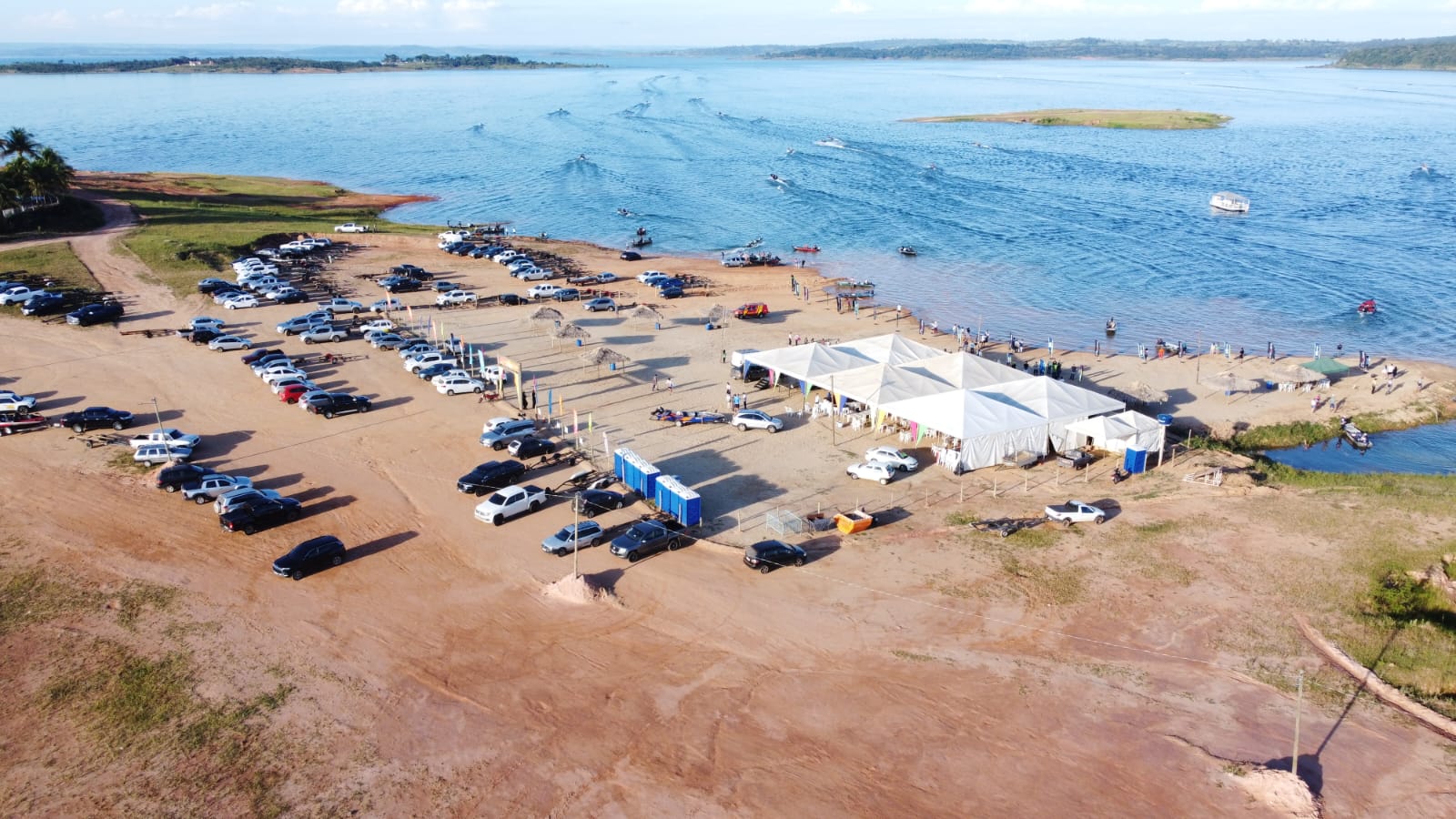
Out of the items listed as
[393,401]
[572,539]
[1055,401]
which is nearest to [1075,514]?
[1055,401]

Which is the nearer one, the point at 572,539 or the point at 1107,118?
the point at 572,539

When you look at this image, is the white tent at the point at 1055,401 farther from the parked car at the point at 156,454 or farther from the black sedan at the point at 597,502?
the parked car at the point at 156,454

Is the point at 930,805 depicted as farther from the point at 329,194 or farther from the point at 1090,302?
the point at 329,194

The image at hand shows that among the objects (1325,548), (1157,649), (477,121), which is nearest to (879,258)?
(1325,548)

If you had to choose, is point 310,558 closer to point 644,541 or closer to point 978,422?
point 644,541

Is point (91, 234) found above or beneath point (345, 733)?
above

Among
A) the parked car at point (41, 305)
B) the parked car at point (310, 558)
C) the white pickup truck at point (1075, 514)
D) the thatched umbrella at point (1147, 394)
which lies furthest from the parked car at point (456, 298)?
the white pickup truck at point (1075, 514)
